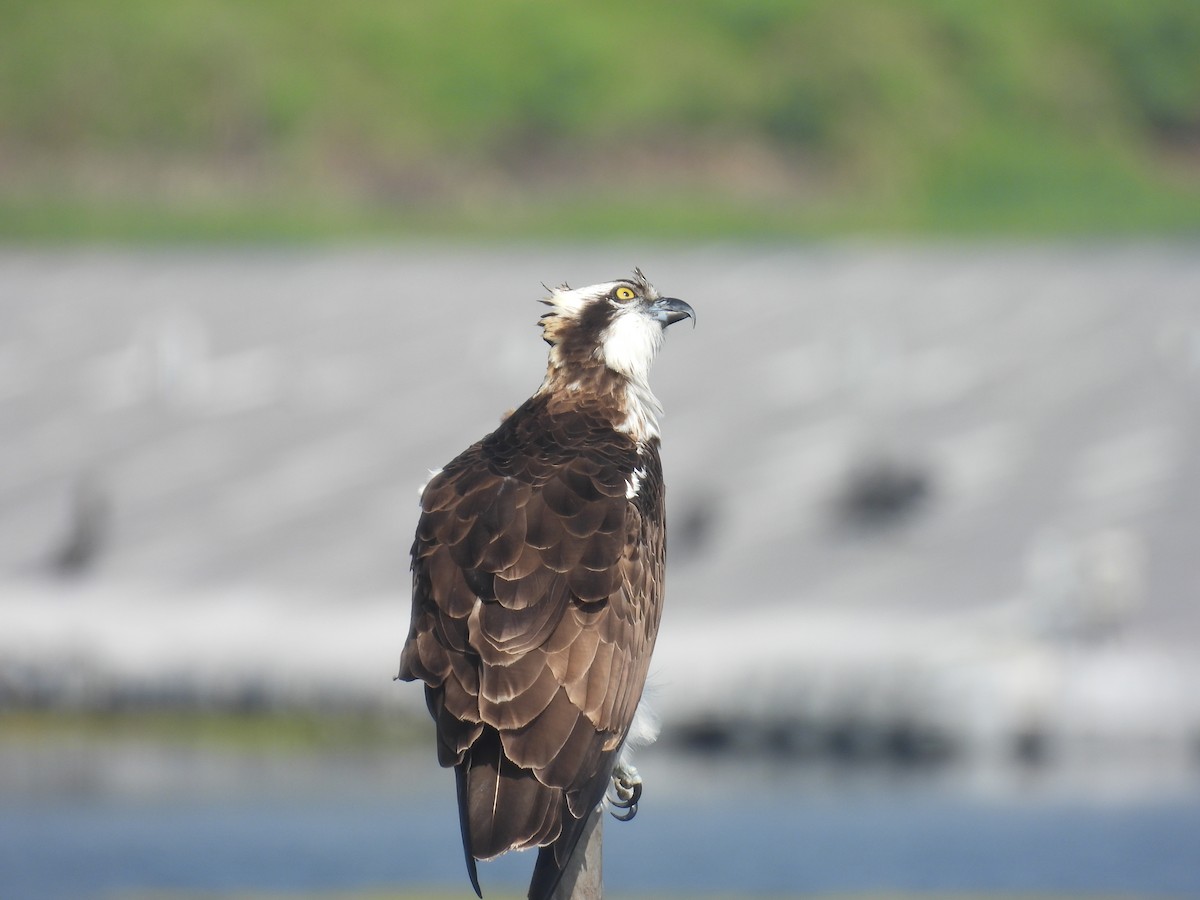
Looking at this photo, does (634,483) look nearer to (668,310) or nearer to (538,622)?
(538,622)

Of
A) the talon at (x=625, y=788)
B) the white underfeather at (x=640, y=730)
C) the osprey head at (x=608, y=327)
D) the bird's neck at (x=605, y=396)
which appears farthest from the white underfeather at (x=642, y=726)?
the osprey head at (x=608, y=327)

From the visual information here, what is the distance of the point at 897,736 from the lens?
34.6m

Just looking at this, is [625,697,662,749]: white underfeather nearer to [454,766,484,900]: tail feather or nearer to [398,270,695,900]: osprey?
[398,270,695,900]: osprey

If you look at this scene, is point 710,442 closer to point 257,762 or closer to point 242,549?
point 242,549

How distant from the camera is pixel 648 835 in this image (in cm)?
2762

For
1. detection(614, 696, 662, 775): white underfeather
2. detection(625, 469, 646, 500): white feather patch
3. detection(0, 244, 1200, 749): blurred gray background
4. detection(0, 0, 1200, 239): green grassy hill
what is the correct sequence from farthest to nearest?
detection(0, 0, 1200, 239): green grassy hill < detection(0, 244, 1200, 749): blurred gray background < detection(625, 469, 646, 500): white feather patch < detection(614, 696, 662, 775): white underfeather

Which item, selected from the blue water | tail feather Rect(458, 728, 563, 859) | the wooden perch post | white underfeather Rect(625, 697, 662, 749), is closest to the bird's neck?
white underfeather Rect(625, 697, 662, 749)

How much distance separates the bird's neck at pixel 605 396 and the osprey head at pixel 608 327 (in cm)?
2

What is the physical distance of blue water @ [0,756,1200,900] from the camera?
77.3 feet

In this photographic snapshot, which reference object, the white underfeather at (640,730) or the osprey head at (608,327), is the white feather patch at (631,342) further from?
the white underfeather at (640,730)

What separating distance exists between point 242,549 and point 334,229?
2689cm

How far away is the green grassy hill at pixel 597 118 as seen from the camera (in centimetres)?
7269

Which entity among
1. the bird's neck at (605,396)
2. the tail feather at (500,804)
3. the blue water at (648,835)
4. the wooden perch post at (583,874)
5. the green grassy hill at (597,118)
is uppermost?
the green grassy hill at (597,118)

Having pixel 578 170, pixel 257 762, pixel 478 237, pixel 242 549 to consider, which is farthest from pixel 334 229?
pixel 257 762
